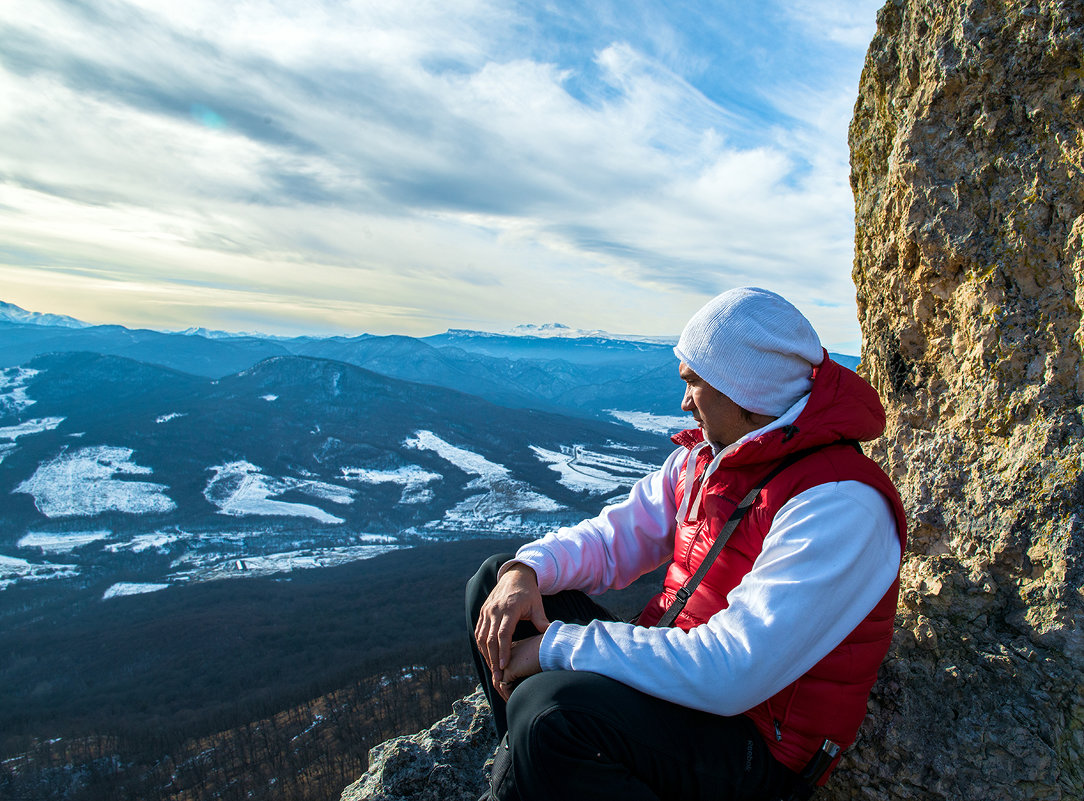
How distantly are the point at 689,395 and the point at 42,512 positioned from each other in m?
166

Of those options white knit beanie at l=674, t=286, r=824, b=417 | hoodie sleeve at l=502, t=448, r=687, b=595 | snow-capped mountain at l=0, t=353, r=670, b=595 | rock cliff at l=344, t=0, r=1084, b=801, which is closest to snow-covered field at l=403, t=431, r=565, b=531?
snow-capped mountain at l=0, t=353, r=670, b=595

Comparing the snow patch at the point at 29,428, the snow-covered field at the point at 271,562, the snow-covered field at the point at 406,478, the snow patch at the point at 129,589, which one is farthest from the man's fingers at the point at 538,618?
the snow patch at the point at 29,428

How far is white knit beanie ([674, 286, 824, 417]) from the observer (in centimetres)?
266

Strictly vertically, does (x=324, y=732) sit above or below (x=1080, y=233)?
below

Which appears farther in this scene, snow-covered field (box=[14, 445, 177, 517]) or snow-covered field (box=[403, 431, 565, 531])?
snow-covered field (box=[14, 445, 177, 517])

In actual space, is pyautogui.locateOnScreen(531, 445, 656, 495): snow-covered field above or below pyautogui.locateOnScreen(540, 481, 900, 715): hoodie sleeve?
below

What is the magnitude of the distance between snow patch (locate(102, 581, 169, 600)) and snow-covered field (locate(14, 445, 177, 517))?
42.3 meters

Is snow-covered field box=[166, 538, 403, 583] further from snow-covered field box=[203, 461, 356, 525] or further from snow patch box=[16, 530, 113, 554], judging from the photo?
snow patch box=[16, 530, 113, 554]

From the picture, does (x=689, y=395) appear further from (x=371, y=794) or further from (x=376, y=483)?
(x=376, y=483)

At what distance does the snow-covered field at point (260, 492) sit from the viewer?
134000mm

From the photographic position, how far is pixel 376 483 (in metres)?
158

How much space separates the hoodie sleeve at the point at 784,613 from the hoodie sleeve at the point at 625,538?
1.01m

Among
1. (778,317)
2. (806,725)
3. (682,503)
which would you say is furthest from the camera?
(682,503)

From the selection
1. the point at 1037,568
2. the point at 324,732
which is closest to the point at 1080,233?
the point at 1037,568
